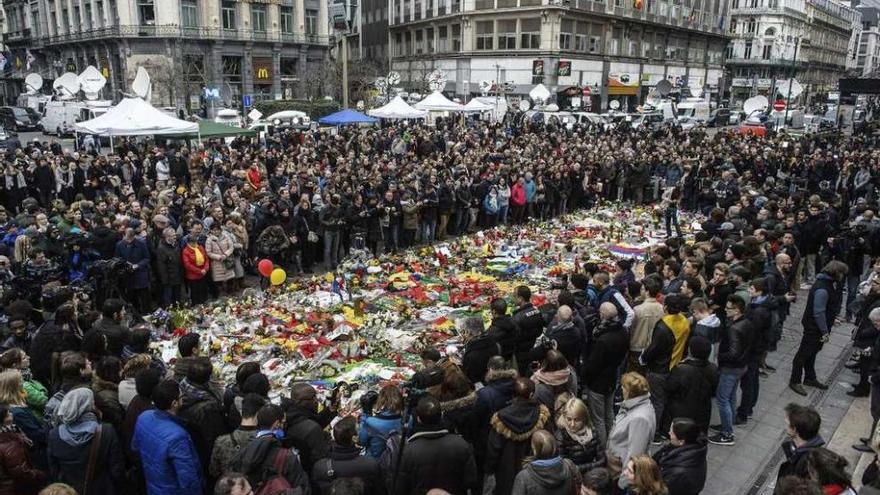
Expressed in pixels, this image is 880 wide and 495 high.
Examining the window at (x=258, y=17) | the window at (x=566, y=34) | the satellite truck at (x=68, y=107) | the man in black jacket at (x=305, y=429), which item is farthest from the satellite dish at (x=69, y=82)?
the window at (x=566, y=34)

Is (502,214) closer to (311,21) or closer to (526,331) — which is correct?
(526,331)

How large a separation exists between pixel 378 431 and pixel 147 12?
A: 57.2 meters

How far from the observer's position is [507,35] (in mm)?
55688

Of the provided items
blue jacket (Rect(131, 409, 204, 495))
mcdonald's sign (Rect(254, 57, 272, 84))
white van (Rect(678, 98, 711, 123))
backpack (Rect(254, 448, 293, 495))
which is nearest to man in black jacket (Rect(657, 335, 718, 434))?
backpack (Rect(254, 448, 293, 495))

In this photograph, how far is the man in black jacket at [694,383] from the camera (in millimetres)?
5902

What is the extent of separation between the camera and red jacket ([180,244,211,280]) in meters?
10.7

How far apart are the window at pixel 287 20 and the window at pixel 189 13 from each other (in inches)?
320

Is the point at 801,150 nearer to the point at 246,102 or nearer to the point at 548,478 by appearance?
the point at 548,478

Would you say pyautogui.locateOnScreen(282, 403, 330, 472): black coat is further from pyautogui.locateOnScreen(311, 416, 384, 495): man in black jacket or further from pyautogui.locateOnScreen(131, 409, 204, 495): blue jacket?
pyautogui.locateOnScreen(131, 409, 204, 495): blue jacket

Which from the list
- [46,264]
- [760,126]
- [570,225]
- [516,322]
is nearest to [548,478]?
[516,322]

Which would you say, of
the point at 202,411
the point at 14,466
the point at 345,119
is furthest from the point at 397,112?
the point at 14,466

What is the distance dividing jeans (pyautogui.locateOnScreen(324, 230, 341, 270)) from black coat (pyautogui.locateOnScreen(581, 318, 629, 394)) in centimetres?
760

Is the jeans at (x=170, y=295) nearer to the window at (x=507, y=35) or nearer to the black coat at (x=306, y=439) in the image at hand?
the black coat at (x=306, y=439)

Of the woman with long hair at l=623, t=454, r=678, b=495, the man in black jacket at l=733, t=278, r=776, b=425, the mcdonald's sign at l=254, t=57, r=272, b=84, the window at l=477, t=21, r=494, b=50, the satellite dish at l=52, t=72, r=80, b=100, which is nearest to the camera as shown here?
the woman with long hair at l=623, t=454, r=678, b=495
